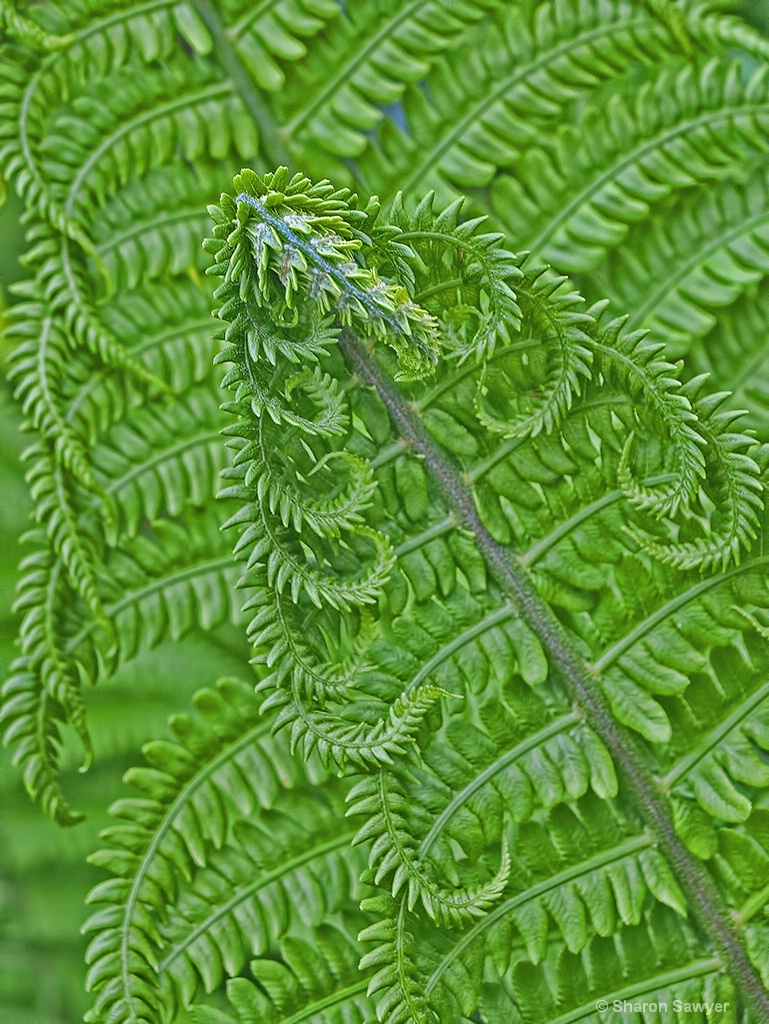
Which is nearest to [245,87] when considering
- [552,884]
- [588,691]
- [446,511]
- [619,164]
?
[619,164]

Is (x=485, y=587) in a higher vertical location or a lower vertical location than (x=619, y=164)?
lower

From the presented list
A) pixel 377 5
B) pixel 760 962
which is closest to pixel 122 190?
pixel 377 5

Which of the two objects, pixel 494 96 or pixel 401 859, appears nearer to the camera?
pixel 401 859

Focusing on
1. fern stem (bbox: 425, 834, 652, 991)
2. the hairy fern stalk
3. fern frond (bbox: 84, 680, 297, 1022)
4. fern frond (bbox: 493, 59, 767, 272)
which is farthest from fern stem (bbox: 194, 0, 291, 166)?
fern stem (bbox: 425, 834, 652, 991)

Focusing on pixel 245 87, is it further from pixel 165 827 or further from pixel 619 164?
pixel 165 827

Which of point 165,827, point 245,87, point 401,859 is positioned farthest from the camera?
point 245,87

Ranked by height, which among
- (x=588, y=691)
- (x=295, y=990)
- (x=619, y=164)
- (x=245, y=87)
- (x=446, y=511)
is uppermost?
(x=245, y=87)

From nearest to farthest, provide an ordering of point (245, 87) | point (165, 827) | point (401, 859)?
point (401, 859) → point (165, 827) → point (245, 87)
